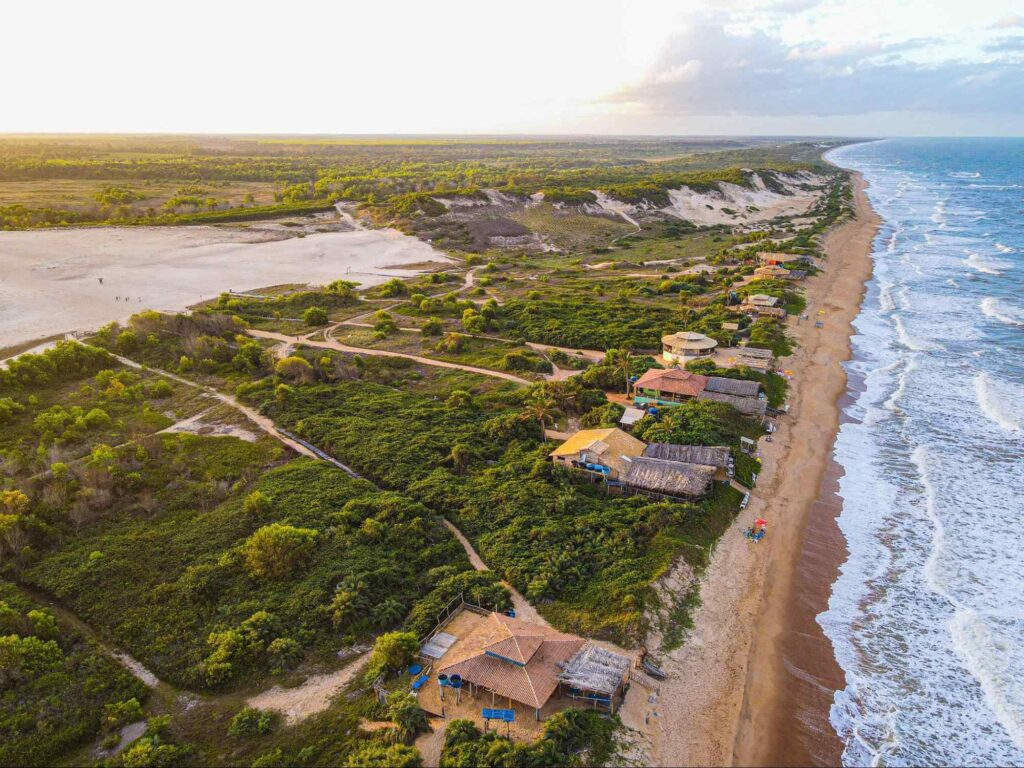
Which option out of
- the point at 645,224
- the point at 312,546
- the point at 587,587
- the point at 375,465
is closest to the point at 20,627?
the point at 312,546

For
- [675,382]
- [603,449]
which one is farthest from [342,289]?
[603,449]

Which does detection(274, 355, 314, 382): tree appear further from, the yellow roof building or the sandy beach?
the sandy beach

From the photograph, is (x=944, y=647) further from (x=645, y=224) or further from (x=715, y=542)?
(x=645, y=224)

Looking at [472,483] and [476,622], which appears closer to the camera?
[476,622]

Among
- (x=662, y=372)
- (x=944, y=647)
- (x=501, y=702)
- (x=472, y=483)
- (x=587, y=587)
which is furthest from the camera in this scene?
(x=662, y=372)

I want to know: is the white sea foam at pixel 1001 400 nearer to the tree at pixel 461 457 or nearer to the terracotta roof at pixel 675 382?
the terracotta roof at pixel 675 382

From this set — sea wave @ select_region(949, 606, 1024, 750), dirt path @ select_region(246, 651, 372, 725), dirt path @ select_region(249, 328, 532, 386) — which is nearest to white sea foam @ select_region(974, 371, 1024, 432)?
sea wave @ select_region(949, 606, 1024, 750)

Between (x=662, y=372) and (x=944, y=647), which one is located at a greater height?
(x=662, y=372)

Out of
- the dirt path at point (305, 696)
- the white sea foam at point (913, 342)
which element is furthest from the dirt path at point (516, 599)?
the white sea foam at point (913, 342)
